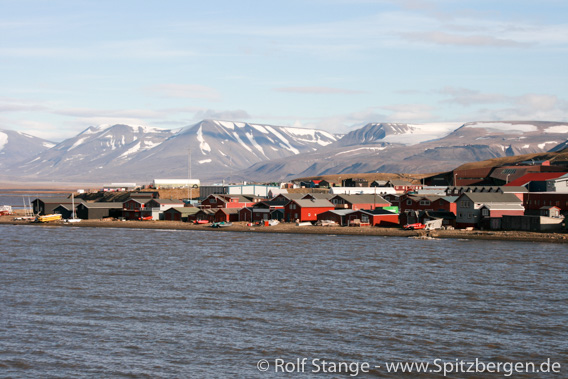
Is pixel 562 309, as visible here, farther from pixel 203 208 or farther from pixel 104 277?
pixel 203 208

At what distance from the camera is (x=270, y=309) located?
90.0ft

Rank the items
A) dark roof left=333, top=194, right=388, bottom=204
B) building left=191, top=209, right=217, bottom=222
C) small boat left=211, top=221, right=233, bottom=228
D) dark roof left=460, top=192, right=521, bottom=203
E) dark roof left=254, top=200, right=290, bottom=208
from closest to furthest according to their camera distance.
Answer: dark roof left=460, top=192, right=521, bottom=203 < small boat left=211, top=221, right=233, bottom=228 < dark roof left=254, top=200, right=290, bottom=208 < building left=191, top=209, right=217, bottom=222 < dark roof left=333, top=194, right=388, bottom=204

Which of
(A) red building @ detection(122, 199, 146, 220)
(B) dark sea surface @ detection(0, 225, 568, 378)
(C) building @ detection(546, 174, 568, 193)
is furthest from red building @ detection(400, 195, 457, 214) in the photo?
(A) red building @ detection(122, 199, 146, 220)

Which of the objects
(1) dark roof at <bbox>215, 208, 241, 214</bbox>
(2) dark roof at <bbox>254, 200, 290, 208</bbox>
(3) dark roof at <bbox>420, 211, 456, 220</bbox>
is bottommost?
(3) dark roof at <bbox>420, 211, 456, 220</bbox>

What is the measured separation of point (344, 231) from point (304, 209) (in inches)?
330

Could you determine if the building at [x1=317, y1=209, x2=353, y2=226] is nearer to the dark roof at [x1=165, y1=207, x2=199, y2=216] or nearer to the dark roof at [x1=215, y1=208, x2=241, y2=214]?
the dark roof at [x1=215, y1=208, x2=241, y2=214]

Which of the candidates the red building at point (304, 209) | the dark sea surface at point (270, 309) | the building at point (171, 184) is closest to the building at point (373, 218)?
the red building at point (304, 209)

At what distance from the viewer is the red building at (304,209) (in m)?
68.6

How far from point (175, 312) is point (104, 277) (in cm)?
1007

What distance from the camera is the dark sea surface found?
69.2ft

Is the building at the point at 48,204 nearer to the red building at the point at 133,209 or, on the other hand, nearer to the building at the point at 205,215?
the red building at the point at 133,209

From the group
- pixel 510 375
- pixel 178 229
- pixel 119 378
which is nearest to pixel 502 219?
pixel 178 229

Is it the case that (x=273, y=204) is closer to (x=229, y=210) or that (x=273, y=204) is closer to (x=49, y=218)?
(x=229, y=210)

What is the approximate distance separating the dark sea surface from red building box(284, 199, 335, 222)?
20.3 meters
